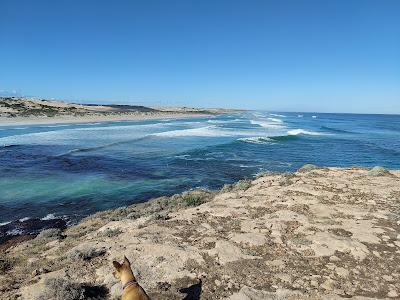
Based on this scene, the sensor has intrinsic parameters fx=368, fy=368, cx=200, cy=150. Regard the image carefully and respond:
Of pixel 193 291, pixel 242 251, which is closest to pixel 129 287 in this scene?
pixel 193 291

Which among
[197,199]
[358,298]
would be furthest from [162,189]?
[358,298]

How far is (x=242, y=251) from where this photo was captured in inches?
330

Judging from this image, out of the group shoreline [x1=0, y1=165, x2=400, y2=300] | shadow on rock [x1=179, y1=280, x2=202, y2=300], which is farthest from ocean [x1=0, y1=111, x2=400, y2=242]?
shadow on rock [x1=179, y1=280, x2=202, y2=300]

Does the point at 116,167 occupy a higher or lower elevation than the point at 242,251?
lower

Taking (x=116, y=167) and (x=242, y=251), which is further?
(x=116, y=167)

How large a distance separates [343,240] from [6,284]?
7491 millimetres

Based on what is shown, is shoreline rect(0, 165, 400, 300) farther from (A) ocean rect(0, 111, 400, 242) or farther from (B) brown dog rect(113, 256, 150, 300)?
(A) ocean rect(0, 111, 400, 242)

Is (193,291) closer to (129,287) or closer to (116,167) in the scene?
(129,287)

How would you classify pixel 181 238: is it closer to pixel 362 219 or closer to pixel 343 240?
pixel 343 240

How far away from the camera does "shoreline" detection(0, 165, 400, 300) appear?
7.00 m

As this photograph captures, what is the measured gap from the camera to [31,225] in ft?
47.0

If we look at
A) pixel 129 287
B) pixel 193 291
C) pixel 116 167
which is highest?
pixel 129 287

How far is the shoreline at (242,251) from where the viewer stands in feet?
23.0

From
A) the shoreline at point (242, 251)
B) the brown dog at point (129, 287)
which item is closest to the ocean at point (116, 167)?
the shoreline at point (242, 251)
